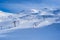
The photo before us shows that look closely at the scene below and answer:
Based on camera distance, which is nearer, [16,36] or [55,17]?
[55,17]

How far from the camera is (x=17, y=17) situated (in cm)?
288

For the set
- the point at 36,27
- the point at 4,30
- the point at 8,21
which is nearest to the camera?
the point at 8,21

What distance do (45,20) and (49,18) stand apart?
94 mm

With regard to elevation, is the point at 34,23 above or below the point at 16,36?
above

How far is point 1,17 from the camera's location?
2.90 metres

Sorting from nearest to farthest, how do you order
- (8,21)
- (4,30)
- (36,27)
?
1. (8,21)
2. (4,30)
3. (36,27)

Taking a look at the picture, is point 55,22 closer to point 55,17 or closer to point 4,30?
point 55,17

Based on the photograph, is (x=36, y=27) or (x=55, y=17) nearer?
(x=55, y=17)

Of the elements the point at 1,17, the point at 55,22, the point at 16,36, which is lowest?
the point at 16,36

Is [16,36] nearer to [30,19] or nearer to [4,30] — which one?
[4,30]

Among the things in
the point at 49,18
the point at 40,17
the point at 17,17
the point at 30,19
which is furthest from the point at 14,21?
the point at 49,18

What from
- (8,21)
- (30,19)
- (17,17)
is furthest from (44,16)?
(8,21)

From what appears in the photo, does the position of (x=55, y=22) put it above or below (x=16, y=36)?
above

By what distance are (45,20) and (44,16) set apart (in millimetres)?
131
